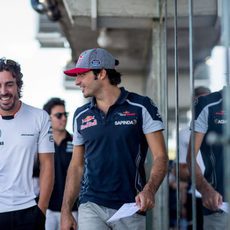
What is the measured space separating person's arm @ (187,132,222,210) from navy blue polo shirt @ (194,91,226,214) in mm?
48

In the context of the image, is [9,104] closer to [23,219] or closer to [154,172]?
[23,219]

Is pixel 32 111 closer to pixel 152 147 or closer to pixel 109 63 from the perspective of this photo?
pixel 109 63

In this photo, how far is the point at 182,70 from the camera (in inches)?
534

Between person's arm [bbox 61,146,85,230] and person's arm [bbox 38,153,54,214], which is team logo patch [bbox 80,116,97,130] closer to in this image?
person's arm [bbox 61,146,85,230]

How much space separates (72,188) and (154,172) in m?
0.72

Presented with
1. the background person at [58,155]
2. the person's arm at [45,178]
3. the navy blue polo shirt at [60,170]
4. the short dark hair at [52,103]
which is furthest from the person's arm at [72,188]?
the short dark hair at [52,103]

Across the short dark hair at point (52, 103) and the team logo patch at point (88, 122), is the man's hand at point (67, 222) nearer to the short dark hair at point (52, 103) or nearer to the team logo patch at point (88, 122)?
the team logo patch at point (88, 122)

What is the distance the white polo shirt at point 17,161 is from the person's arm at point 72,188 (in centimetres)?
23

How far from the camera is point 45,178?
4523 mm

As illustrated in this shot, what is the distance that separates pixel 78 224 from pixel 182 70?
375 inches

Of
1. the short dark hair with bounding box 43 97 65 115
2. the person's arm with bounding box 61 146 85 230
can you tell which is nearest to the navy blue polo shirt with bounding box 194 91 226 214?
the person's arm with bounding box 61 146 85 230

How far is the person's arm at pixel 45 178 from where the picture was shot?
4472 mm

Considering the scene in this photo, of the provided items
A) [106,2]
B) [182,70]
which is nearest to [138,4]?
[106,2]

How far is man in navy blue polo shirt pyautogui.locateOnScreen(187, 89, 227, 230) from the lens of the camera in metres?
4.45
